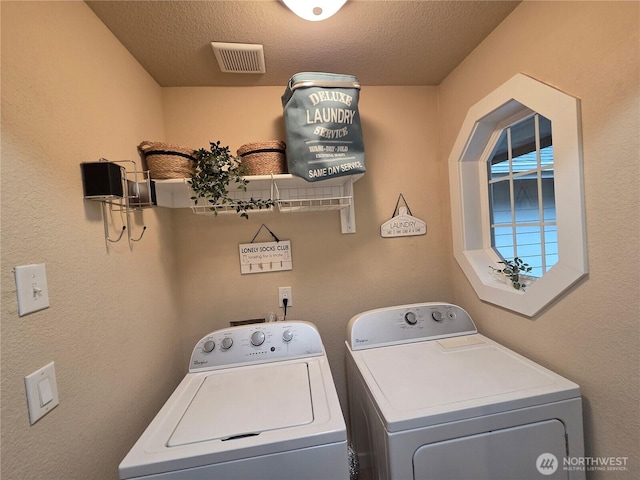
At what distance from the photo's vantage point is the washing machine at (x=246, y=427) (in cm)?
A: 78

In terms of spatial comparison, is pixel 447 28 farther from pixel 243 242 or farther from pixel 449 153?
pixel 243 242

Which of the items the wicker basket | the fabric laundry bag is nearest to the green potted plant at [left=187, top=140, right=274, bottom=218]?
the wicker basket

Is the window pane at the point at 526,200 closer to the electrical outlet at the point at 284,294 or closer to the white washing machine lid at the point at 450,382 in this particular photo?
the white washing machine lid at the point at 450,382

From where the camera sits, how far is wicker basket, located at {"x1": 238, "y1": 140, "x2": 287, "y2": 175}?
1361 millimetres

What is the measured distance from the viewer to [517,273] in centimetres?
135

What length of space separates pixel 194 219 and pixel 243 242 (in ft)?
1.07

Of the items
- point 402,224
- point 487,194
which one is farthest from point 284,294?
point 487,194

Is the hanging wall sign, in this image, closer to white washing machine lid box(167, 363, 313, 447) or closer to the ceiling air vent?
white washing machine lid box(167, 363, 313, 447)

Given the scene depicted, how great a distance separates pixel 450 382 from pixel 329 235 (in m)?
1.00

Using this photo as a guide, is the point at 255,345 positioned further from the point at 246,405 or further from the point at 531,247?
the point at 531,247

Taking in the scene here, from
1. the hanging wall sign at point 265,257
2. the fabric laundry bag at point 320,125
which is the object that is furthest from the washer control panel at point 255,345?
the fabric laundry bag at point 320,125

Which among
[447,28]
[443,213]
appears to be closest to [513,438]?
[443,213]

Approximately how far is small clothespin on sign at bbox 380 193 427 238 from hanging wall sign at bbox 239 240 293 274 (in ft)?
2.09

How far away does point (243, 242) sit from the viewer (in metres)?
1.65
